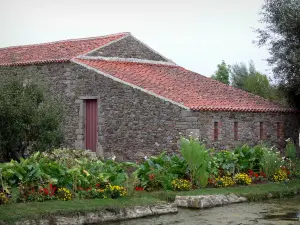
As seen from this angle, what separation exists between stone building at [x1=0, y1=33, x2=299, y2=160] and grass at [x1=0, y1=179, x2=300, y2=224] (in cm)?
551

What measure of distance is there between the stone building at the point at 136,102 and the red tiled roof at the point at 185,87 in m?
0.04

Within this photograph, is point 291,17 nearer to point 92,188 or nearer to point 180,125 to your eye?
point 180,125

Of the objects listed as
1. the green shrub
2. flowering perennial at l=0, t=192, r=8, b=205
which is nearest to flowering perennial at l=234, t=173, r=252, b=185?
the green shrub

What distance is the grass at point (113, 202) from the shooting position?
13496mm

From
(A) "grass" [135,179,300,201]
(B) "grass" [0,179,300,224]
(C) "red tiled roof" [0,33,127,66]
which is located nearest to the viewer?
(B) "grass" [0,179,300,224]

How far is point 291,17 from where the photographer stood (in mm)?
27297

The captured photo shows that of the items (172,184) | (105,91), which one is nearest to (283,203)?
(172,184)

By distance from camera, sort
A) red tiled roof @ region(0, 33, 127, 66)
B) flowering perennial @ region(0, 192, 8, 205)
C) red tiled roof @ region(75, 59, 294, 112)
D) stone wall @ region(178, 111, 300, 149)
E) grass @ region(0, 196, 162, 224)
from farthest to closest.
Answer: red tiled roof @ region(0, 33, 127, 66) → red tiled roof @ region(75, 59, 294, 112) → stone wall @ region(178, 111, 300, 149) → flowering perennial @ region(0, 192, 8, 205) → grass @ region(0, 196, 162, 224)

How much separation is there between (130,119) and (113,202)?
10.6 meters

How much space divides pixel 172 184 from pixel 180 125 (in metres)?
6.23

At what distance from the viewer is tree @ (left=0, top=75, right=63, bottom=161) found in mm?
21250

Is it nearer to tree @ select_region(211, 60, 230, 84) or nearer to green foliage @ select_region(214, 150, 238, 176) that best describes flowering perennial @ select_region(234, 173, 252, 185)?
green foliage @ select_region(214, 150, 238, 176)

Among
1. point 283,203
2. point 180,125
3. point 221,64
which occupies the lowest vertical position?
point 283,203

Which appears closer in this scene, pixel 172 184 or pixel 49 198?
pixel 49 198
